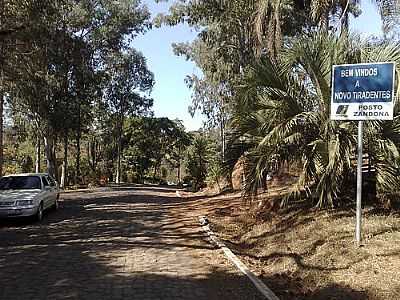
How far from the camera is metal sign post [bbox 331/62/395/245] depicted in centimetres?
859

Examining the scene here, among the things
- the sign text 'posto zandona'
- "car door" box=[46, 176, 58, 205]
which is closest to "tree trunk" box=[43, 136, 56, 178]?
"car door" box=[46, 176, 58, 205]

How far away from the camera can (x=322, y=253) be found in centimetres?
887

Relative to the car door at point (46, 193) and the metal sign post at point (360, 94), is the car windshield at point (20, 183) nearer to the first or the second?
the car door at point (46, 193)

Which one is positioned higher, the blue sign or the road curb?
the blue sign

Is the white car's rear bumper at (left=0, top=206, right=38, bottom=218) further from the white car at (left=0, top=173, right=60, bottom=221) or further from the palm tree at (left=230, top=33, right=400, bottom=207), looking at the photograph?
the palm tree at (left=230, top=33, right=400, bottom=207)

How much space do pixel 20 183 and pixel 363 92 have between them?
40.3ft

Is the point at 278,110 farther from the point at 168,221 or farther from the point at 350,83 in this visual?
the point at 168,221

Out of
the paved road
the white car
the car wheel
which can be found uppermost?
the white car

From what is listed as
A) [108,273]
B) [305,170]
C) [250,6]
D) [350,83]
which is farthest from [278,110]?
[250,6]

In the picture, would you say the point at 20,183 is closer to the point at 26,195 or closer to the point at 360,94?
the point at 26,195

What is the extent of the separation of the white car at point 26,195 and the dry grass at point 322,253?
19.9 feet

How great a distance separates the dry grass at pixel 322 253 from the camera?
714 centimetres

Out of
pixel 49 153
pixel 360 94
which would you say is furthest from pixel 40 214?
pixel 49 153

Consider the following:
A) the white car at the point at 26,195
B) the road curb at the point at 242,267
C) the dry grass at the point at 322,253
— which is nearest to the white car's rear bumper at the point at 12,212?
the white car at the point at 26,195
